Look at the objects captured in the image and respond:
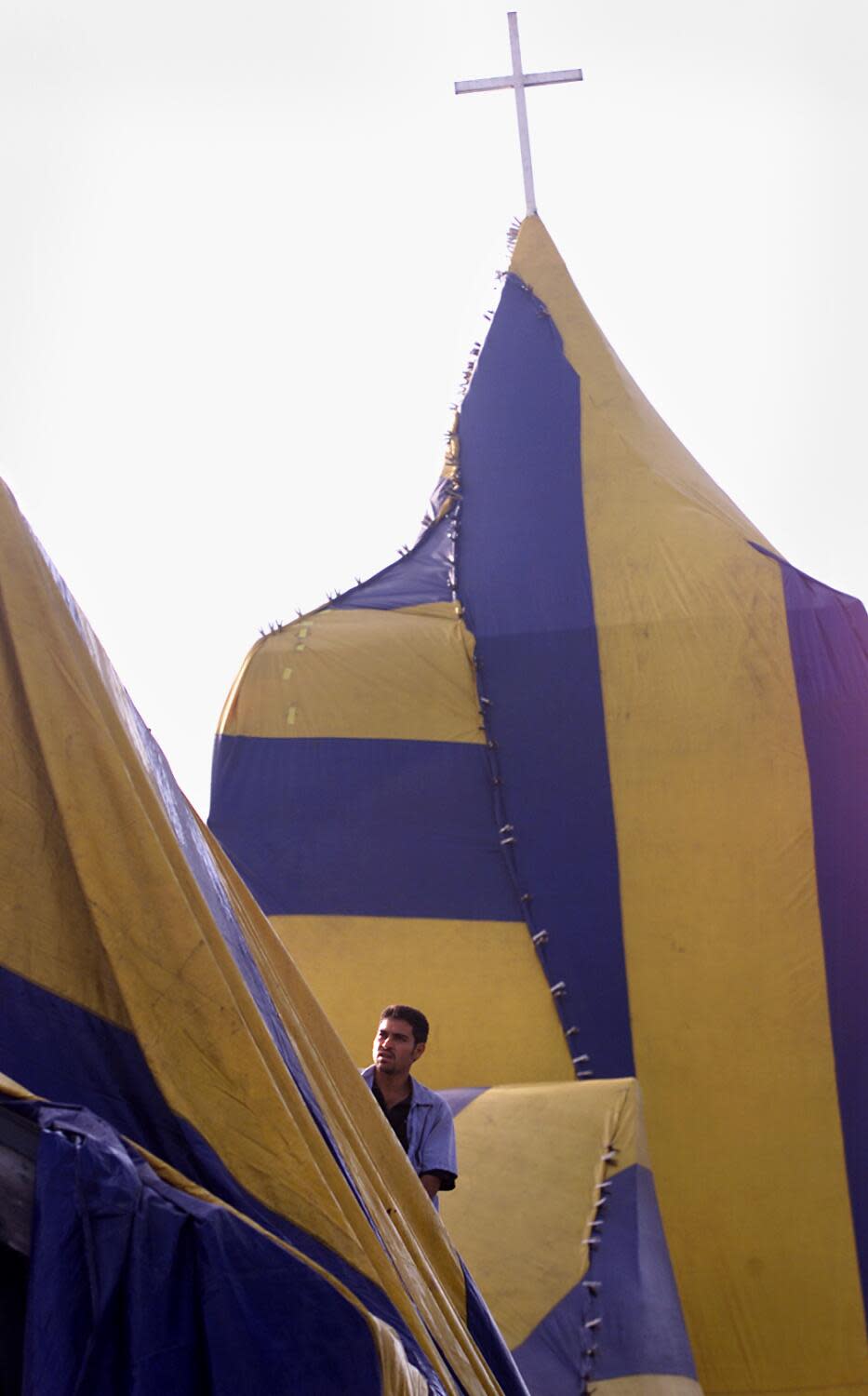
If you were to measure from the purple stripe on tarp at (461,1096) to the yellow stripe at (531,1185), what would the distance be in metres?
0.03

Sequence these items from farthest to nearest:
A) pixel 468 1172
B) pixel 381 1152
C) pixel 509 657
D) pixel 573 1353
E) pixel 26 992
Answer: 1. pixel 509 657
2. pixel 468 1172
3. pixel 573 1353
4. pixel 381 1152
5. pixel 26 992

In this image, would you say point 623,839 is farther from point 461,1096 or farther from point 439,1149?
point 439,1149

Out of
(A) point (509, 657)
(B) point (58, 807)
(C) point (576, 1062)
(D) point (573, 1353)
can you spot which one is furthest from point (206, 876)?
(A) point (509, 657)

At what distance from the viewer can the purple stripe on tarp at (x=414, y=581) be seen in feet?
23.4

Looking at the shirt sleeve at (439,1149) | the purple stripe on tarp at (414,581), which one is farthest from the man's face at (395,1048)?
the purple stripe on tarp at (414,581)

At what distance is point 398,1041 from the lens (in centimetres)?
416

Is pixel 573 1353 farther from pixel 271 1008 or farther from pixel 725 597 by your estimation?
pixel 725 597

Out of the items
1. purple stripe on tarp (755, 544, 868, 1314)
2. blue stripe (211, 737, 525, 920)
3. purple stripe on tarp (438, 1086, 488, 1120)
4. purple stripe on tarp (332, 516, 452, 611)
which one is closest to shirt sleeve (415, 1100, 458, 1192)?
purple stripe on tarp (438, 1086, 488, 1120)

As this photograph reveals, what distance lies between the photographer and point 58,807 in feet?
9.54

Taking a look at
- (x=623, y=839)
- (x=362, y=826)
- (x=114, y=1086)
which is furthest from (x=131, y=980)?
(x=623, y=839)

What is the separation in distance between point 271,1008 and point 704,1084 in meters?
3.27

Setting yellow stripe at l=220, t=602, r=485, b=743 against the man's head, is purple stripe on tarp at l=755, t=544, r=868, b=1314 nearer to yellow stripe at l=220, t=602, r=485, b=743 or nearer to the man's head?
yellow stripe at l=220, t=602, r=485, b=743

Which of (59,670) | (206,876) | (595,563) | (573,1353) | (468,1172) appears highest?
(595,563)

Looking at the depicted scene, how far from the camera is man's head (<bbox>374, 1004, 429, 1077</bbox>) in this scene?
4.15 m
